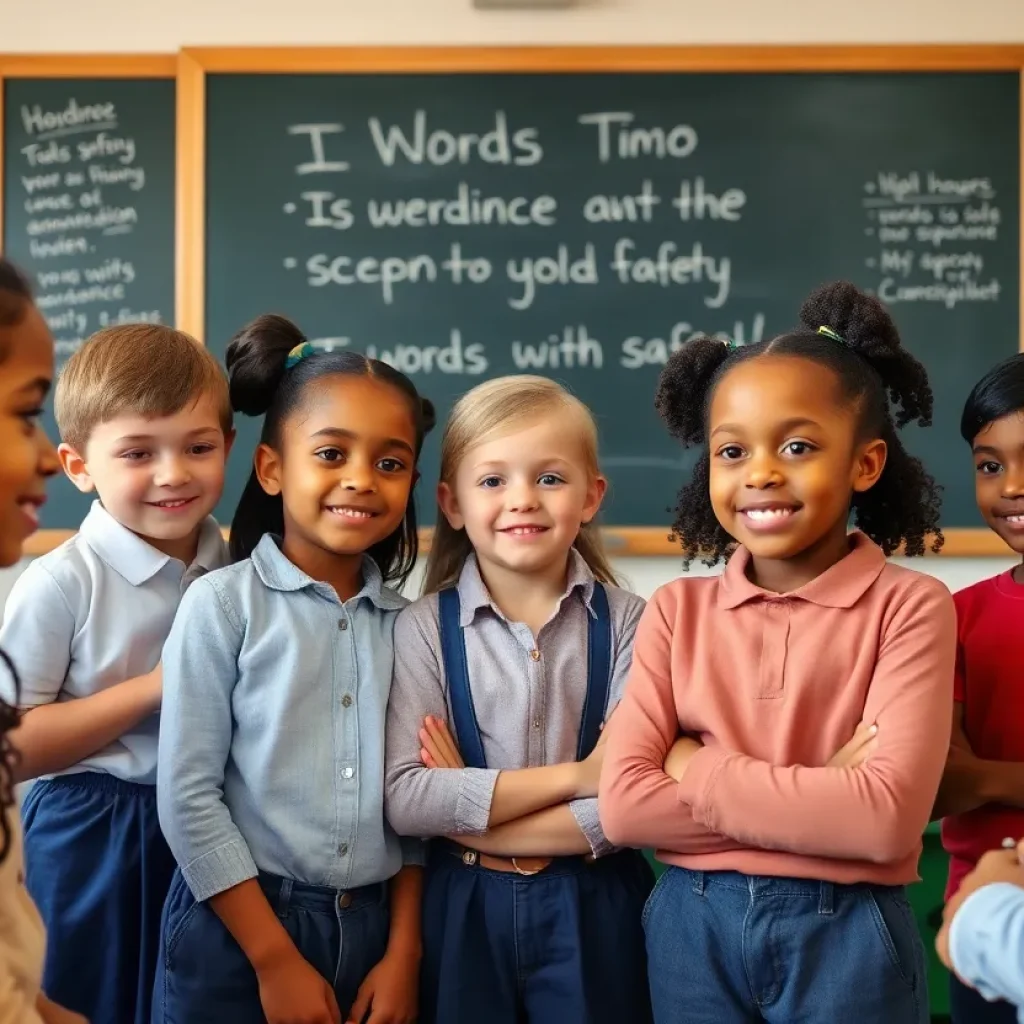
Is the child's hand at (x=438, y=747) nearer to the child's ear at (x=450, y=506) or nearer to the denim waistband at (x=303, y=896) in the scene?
the denim waistband at (x=303, y=896)

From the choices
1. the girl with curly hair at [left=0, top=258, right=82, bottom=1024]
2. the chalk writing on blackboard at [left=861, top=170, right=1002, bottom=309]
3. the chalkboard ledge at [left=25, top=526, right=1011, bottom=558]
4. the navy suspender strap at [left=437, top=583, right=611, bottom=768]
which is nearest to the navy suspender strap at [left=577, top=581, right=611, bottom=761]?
the navy suspender strap at [left=437, top=583, right=611, bottom=768]

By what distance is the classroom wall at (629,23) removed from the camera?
2.84 m

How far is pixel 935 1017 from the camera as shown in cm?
229

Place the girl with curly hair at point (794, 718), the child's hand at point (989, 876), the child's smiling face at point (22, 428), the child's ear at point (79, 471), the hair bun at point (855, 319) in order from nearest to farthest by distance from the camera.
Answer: the child's smiling face at point (22, 428)
the child's hand at point (989, 876)
the girl with curly hair at point (794, 718)
the hair bun at point (855, 319)
the child's ear at point (79, 471)

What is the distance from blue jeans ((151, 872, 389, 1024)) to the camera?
1.36 m

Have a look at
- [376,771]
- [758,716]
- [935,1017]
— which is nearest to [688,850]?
[758,716]

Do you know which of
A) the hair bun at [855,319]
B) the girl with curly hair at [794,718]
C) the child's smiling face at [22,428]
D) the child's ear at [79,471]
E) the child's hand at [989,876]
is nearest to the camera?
the child's smiling face at [22,428]

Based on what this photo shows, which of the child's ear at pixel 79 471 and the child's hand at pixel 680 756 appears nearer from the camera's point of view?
the child's hand at pixel 680 756

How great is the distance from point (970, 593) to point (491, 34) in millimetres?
1954

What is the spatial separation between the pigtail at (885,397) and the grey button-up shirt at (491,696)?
36 centimetres

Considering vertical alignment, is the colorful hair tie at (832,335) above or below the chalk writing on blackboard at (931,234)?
below

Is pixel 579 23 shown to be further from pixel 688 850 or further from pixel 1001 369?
pixel 688 850

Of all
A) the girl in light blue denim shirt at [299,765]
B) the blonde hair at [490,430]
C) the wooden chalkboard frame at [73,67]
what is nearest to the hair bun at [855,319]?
the blonde hair at [490,430]

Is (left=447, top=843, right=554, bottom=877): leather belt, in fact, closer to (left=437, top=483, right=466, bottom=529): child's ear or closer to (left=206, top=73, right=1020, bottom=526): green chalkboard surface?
(left=437, top=483, right=466, bottom=529): child's ear
